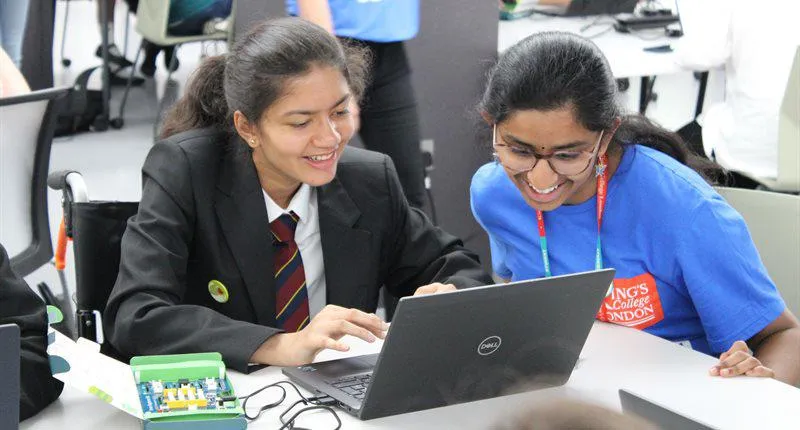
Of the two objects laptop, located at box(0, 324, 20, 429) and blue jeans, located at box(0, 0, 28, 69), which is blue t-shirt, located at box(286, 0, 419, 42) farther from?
laptop, located at box(0, 324, 20, 429)

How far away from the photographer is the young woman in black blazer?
1779 mm

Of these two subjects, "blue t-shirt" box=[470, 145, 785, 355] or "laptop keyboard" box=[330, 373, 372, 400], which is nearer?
"laptop keyboard" box=[330, 373, 372, 400]

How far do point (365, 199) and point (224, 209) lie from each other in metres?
0.27

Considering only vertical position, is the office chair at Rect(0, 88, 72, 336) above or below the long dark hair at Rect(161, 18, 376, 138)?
below

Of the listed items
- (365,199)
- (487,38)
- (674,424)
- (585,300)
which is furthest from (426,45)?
(674,424)

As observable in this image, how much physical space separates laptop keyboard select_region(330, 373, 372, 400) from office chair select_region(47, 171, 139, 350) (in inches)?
20.6

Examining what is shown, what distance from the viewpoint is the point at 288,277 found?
1.93 m

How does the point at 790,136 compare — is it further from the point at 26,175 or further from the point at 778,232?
the point at 26,175

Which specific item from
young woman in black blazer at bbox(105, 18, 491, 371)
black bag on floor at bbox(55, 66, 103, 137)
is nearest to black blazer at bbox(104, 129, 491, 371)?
young woman in black blazer at bbox(105, 18, 491, 371)

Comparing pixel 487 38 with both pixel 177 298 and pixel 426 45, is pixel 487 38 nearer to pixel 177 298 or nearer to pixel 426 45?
pixel 426 45

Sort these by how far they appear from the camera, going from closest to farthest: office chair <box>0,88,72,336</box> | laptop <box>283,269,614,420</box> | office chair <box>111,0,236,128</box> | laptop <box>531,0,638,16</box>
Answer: laptop <box>283,269,614,420</box>, office chair <box>0,88,72,336</box>, laptop <box>531,0,638,16</box>, office chair <box>111,0,236,128</box>

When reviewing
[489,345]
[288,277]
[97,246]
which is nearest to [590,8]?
[288,277]

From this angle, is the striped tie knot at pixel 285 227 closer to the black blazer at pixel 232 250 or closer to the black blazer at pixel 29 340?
the black blazer at pixel 232 250

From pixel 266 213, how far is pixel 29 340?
0.52m
